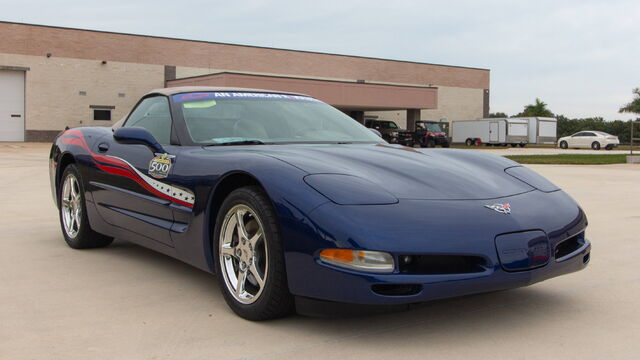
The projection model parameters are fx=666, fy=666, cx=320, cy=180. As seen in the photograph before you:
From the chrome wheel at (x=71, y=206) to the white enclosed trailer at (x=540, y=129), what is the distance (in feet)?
154

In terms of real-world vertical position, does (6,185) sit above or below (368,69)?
below

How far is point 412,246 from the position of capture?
9.64ft

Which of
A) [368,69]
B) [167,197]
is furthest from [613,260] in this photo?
[368,69]

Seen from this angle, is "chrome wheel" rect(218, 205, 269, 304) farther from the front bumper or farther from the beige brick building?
the beige brick building

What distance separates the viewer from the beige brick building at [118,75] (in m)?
39.8

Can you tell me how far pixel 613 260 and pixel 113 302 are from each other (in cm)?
366

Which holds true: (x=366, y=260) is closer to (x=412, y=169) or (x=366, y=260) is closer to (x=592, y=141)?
(x=412, y=169)

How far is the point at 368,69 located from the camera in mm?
53719

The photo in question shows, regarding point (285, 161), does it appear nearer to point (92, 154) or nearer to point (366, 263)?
point (366, 263)

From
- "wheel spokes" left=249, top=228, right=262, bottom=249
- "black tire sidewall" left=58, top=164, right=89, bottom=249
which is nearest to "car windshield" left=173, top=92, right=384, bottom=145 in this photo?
"wheel spokes" left=249, top=228, right=262, bottom=249

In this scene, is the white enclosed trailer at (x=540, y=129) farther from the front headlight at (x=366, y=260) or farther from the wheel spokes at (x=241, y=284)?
the front headlight at (x=366, y=260)

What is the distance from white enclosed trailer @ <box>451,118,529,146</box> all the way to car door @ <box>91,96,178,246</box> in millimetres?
45435

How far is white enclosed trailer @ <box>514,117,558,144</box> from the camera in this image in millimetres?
49250

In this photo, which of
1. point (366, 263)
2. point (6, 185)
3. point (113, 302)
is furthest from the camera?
point (6, 185)
